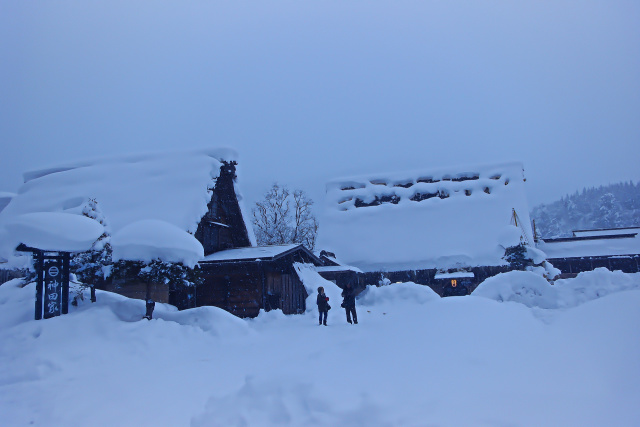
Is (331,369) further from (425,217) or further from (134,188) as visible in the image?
(425,217)

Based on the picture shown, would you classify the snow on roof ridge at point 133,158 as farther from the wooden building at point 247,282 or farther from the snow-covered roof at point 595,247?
the snow-covered roof at point 595,247

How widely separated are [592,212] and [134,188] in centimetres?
9326

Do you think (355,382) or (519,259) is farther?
(519,259)

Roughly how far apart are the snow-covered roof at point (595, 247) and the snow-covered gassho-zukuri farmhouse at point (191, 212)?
19242 millimetres

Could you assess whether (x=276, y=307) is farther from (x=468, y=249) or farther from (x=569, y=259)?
(x=569, y=259)

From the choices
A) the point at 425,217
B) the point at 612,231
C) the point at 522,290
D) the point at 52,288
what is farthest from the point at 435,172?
the point at 52,288

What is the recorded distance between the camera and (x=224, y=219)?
20844mm

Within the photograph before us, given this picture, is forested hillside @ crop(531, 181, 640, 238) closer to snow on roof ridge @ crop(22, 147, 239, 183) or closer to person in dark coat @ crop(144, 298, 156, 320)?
snow on roof ridge @ crop(22, 147, 239, 183)

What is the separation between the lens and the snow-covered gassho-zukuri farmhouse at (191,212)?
16344 mm

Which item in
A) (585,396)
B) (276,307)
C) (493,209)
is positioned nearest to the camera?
(585,396)

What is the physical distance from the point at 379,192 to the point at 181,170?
1979cm

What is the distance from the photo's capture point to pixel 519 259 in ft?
72.0

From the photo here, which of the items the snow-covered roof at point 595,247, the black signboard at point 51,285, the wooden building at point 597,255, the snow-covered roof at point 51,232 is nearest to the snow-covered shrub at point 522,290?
the snow-covered roof at point 51,232

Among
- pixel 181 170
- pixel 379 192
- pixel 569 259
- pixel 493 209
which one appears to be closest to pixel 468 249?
pixel 493 209
